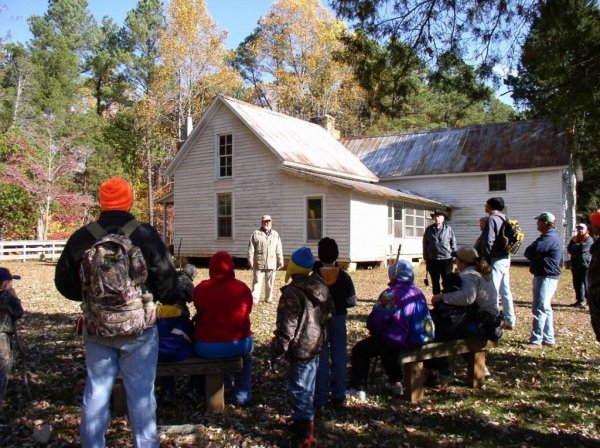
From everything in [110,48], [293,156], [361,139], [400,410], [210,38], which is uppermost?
[110,48]

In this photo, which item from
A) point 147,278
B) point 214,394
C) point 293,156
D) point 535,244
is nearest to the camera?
point 147,278

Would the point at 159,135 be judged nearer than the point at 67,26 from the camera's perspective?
Yes

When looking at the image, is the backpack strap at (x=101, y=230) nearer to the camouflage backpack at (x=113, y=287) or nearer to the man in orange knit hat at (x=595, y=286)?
the camouflage backpack at (x=113, y=287)

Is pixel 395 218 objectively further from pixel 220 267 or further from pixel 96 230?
pixel 96 230

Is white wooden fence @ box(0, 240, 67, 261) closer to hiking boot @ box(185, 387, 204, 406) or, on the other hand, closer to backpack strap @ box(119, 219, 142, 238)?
hiking boot @ box(185, 387, 204, 406)

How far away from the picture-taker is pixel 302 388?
4.14 meters

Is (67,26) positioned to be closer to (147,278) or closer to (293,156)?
(293,156)

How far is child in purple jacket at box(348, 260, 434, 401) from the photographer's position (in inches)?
198

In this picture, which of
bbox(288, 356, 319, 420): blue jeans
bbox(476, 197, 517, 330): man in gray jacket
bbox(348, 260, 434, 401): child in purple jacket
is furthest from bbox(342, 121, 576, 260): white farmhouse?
bbox(288, 356, 319, 420): blue jeans

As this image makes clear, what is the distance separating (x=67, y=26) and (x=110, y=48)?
3.89m

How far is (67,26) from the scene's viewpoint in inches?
1821

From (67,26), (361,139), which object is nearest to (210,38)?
(361,139)

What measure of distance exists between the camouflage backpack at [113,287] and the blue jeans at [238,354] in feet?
4.97

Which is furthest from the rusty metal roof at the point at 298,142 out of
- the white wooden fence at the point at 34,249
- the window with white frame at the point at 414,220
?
the white wooden fence at the point at 34,249
